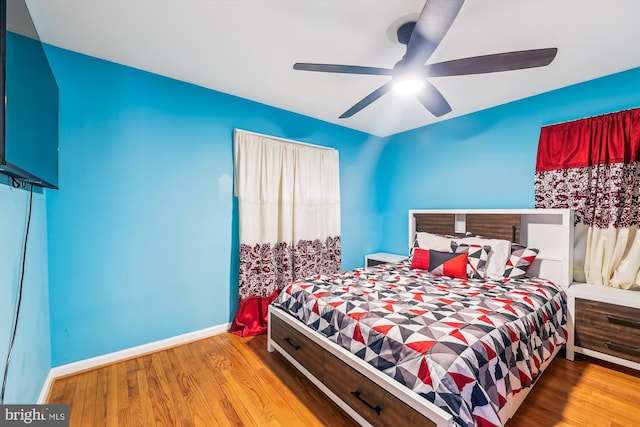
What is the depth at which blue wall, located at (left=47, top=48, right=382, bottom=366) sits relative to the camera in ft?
6.56

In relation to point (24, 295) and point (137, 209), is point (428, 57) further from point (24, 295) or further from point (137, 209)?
point (24, 295)

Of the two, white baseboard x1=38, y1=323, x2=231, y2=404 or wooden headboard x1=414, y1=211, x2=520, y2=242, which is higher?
wooden headboard x1=414, y1=211, x2=520, y2=242

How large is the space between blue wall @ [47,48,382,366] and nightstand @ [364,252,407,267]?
2.00 m

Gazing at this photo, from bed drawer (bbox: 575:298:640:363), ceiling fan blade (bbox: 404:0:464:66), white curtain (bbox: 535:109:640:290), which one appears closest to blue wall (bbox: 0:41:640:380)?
white curtain (bbox: 535:109:640:290)

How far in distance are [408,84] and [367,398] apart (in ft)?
6.31

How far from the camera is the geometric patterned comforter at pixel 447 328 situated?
117cm

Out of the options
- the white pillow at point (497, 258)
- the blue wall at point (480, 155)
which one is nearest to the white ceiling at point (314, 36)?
the blue wall at point (480, 155)

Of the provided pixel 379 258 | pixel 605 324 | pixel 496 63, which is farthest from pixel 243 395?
pixel 605 324

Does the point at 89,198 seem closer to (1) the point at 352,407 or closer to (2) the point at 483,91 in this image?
(1) the point at 352,407

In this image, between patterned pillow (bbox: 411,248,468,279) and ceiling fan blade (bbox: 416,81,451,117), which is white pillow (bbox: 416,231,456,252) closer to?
patterned pillow (bbox: 411,248,468,279)

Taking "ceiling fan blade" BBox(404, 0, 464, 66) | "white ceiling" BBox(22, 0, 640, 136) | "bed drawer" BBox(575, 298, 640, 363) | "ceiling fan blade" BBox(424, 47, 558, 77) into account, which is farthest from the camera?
"bed drawer" BBox(575, 298, 640, 363)

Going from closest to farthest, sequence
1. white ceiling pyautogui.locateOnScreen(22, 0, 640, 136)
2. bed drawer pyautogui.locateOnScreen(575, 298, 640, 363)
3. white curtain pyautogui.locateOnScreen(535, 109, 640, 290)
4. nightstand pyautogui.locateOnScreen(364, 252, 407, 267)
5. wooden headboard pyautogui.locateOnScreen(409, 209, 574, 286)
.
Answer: white ceiling pyautogui.locateOnScreen(22, 0, 640, 136), bed drawer pyautogui.locateOnScreen(575, 298, 640, 363), white curtain pyautogui.locateOnScreen(535, 109, 640, 290), wooden headboard pyautogui.locateOnScreen(409, 209, 574, 286), nightstand pyautogui.locateOnScreen(364, 252, 407, 267)

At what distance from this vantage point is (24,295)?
1.44m

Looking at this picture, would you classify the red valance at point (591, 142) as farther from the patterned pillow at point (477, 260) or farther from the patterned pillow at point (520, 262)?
the patterned pillow at point (477, 260)
